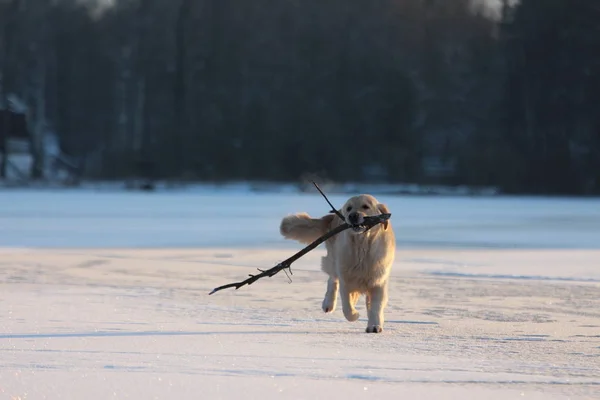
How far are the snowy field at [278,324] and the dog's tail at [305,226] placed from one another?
500mm

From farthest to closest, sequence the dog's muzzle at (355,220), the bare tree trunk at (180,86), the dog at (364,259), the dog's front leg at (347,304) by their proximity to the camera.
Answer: the bare tree trunk at (180,86) < the dog's front leg at (347,304) < the dog at (364,259) < the dog's muzzle at (355,220)

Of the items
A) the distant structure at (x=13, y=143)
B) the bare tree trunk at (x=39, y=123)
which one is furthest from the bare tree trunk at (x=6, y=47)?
the bare tree trunk at (x=39, y=123)

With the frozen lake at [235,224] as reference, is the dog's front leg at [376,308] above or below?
above

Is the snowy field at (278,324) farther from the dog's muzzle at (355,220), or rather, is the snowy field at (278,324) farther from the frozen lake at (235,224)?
the dog's muzzle at (355,220)

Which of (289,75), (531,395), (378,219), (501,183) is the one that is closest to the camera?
(531,395)

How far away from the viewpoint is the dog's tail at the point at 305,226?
8.49m

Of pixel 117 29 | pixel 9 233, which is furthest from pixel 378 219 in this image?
pixel 117 29

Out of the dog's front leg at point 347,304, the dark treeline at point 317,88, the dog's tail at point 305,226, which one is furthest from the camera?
the dark treeline at point 317,88

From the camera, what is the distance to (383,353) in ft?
20.4

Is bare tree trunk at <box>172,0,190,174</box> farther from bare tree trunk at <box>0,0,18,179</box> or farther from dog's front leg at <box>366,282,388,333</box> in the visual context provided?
dog's front leg at <box>366,282,388,333</box>

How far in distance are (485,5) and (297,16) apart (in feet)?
25.3

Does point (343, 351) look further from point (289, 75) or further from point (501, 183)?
point (289, 75)

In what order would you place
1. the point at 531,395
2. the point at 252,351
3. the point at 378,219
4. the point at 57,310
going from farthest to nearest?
the point at 57,310, the point at 378,219, the point at 252,351, the point at 531,395

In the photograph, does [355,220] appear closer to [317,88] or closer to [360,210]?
[360,210]
